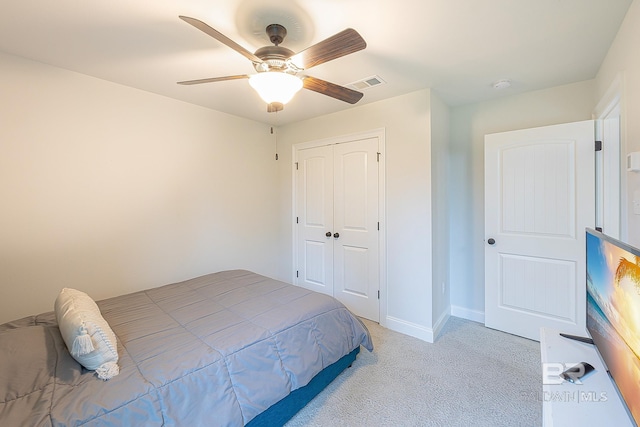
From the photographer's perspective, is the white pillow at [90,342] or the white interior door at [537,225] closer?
the white pillow at [90,342]

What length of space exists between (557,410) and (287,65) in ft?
6.54

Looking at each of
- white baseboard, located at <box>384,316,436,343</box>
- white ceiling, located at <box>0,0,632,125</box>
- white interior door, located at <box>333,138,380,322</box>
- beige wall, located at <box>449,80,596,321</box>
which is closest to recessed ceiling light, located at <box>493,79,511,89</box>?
white ceiling, located at <box>0,0,632,125</box>

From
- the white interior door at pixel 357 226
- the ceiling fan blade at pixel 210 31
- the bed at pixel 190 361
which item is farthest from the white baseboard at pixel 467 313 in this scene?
the ceiling fan blade at pixel 210 31

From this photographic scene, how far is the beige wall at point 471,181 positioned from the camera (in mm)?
2723

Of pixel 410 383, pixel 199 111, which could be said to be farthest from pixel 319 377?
pixel 199 111

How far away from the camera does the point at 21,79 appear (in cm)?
200

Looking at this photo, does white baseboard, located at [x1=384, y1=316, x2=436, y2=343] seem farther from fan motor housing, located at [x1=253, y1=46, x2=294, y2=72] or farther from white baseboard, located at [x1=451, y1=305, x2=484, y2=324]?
fan motor housing, located at [x1=253, y1=46, x2=294, y2=72]

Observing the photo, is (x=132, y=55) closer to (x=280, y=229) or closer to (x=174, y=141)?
(x=174, y=141)

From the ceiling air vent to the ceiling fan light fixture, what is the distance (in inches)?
38.4

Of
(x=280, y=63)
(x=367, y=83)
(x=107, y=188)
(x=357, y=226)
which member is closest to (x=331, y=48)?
(x=280, y=63)

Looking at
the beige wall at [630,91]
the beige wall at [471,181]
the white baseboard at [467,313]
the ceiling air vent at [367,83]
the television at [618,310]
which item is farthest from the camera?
the white baseboard at [467,313]

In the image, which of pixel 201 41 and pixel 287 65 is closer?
pixel 287 65

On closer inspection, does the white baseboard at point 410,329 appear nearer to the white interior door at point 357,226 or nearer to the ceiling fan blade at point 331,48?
the white interior door at point 357,226

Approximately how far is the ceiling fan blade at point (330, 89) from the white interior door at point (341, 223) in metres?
1.08
